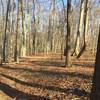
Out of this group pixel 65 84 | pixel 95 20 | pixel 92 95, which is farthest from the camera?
pixel 95 20

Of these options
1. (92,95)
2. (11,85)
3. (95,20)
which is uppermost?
(95,20)

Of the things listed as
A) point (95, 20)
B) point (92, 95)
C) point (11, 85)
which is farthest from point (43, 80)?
point (95, 20)

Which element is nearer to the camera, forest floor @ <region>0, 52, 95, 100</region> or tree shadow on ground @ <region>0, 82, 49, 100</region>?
forest floor @ <region>0, 52, 95, 100</region>

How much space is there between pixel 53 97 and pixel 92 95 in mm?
3527

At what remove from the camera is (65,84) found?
13.3 metres

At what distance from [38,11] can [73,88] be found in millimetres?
51662

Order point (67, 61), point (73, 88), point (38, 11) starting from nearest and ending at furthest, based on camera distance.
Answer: point (73, 88), point (67, 61), point (38, 11)

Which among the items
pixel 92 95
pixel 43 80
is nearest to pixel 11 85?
pixel 43 80

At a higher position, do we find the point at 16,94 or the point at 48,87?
the point at 48,87

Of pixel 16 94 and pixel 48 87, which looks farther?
pixel 48 87

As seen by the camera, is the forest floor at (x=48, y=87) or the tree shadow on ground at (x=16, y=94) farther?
the tree shadow on ground at (x=16, y=94)

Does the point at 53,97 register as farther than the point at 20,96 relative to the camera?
No

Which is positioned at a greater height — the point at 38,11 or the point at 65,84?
the point at 38,11

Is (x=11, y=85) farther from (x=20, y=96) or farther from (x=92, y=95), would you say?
(x=92, y=95)
